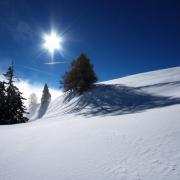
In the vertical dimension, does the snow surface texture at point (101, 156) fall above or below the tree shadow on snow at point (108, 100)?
below

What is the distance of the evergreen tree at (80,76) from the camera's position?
29.2 meters

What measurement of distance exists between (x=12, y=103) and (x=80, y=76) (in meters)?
11.0

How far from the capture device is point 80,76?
1154 inches

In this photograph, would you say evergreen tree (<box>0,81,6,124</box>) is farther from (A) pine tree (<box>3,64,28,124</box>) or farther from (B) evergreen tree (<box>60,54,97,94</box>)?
(B) evergreen tree (<box>60,54,97,94</box>)

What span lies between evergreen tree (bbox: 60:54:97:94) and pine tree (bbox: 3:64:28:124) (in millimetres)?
8721

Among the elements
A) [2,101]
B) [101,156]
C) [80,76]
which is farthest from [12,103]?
[101,156]

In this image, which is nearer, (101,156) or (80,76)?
(101,156)

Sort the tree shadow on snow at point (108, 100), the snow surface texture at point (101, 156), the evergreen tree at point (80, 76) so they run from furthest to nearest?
the evergreen tree at point (80, 76), the tree shadow on snow at point (108, 100), the snow surface texture at point (101, 156)

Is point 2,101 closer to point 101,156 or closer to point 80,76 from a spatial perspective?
point 80,76

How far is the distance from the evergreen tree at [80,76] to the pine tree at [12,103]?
343 inches

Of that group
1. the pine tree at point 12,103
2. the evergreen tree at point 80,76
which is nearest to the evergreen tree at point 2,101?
the pine tree at point 12,103

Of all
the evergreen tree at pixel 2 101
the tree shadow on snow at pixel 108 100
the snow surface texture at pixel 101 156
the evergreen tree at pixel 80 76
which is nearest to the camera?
the snow surface texture at pixel 101 156

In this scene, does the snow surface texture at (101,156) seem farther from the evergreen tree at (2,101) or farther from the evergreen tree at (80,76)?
the evergreen tree at (80,76)

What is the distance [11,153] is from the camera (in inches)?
239
